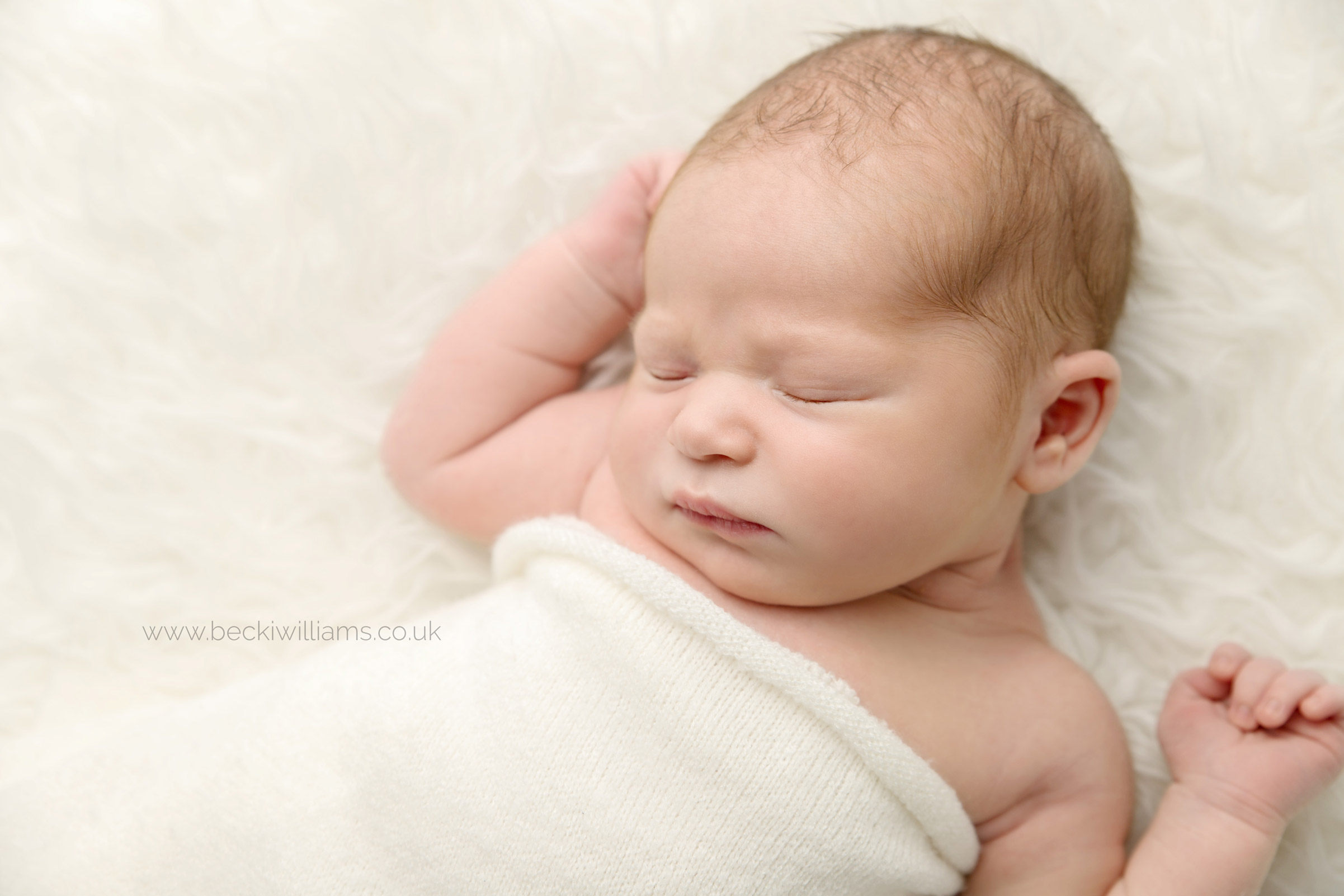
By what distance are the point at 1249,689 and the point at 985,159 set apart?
2.48 ft

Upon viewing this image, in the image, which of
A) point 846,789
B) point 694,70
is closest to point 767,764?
point 846,789

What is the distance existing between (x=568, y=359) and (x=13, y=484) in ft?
2.77

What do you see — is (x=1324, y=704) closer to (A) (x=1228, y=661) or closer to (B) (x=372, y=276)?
(A) (x=1228, y=661)

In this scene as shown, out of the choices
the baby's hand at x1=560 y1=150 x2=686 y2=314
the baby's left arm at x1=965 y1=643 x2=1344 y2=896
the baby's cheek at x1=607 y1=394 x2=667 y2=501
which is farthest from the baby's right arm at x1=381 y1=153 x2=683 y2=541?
the baby's left arm at x1=965 y1=643 x2=1344 y2=896

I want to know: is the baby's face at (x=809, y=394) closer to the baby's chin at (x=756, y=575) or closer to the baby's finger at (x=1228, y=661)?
the baby's chin at (x=756, y=575)

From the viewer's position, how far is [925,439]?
1.19 metres

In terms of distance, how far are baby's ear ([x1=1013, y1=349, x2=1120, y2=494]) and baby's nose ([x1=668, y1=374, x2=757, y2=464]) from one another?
1.19 feet

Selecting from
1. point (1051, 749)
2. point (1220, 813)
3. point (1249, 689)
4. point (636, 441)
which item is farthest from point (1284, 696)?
point (636, 441)

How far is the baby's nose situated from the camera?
119cm

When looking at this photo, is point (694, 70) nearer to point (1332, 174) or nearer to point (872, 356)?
point (872, 356)

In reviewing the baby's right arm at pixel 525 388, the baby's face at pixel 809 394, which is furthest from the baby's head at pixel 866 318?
the baby's right arm at pixel 525 388

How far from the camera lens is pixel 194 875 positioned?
1.28 meters

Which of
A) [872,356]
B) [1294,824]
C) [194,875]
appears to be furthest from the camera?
[1294,824]

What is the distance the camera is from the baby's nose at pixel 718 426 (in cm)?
119
